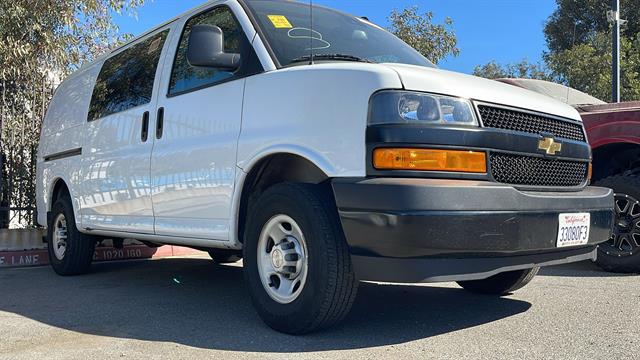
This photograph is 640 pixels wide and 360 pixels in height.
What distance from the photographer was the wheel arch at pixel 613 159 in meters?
5.48

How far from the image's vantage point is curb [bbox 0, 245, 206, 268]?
22.7 ft

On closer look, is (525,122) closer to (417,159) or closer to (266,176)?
(417,159)

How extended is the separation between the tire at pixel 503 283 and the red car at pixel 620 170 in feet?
4.30

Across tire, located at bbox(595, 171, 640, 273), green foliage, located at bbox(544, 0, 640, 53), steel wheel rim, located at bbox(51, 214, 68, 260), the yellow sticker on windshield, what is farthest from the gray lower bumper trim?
green foliage, located at bbox(544, 0, 640, 53)

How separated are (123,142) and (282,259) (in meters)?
2.16

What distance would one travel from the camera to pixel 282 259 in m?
3.33

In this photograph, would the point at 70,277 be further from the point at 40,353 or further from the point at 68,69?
the point at 68,69

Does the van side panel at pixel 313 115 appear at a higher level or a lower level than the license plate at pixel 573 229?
higher

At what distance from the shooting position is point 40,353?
10.4ft

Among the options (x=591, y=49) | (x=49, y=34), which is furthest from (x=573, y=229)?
(x=591, y=49)

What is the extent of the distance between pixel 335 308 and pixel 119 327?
1441 mm

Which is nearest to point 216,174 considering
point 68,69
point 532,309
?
point 532,309

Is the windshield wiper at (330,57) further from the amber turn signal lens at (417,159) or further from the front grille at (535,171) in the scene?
the front grille at (535,171)

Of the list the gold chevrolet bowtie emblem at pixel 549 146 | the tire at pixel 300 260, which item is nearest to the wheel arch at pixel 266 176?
the tire at pixel 300 260
